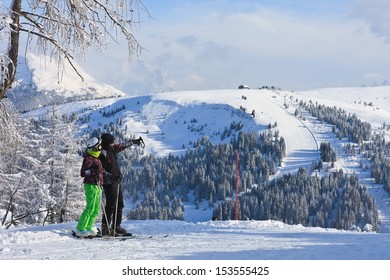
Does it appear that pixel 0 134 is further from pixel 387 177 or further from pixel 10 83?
pixel 387 177

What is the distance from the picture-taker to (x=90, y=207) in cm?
1039

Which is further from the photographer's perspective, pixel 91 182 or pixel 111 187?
pixel 111 187

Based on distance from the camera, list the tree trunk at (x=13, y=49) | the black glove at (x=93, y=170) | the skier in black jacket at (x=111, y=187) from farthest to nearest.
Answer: the skier in black jacket at (x=111, y=187), the black glove at (x=93, y=170), the tree trunk at (x=13, y=49)

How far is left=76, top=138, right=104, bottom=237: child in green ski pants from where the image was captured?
33.4 ft

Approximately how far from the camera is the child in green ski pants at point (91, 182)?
10.2 m

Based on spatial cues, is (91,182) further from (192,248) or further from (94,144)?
(192,248)

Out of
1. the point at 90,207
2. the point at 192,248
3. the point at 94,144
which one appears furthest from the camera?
the point at 90,207

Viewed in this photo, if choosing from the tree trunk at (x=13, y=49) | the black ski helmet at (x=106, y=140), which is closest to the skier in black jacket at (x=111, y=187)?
the black ski helmet at (x=106, y=140)

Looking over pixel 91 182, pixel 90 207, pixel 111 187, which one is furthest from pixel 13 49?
pixel 111 187

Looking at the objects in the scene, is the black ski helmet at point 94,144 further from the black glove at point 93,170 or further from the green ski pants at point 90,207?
the green ski pants at point 90,207

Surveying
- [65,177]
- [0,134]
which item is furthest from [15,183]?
[0,134]

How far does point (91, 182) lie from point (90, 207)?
0.54m

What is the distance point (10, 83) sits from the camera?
7125 mm
